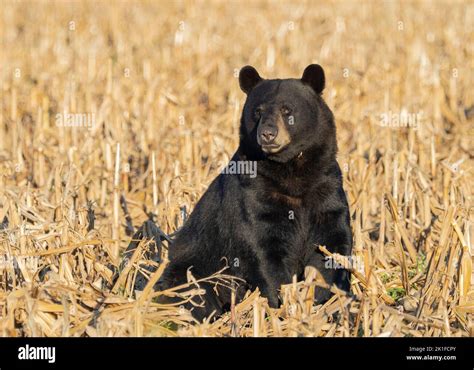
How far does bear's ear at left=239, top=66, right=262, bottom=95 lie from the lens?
6.22 meters

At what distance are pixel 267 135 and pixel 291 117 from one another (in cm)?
33

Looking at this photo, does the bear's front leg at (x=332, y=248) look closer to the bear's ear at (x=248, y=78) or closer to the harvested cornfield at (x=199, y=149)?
the harvested cornfield at (x=199, y=149)

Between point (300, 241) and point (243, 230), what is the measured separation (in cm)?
36

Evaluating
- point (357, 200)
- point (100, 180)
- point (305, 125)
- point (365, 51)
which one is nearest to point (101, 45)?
point (365, 51)

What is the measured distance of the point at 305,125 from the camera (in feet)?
19.8

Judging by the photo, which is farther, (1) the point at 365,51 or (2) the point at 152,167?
(1) the point at 365,51

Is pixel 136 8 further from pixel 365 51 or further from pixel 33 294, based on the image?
pixel 33 294

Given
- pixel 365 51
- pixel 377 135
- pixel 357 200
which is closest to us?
pixel 357 200

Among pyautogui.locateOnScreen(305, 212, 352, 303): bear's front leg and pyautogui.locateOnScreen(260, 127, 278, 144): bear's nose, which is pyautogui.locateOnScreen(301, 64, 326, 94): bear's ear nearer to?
pyautogui.locateOnScreen(260, 127, 278, 144): bear's nose

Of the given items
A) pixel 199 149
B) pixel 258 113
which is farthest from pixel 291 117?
pixel 199 149

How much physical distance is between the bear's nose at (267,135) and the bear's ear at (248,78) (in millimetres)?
606

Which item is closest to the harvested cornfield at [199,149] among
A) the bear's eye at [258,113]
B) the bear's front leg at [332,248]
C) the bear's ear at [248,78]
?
the bear's front leg at [332,248]

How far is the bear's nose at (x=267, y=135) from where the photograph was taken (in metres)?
5.75
